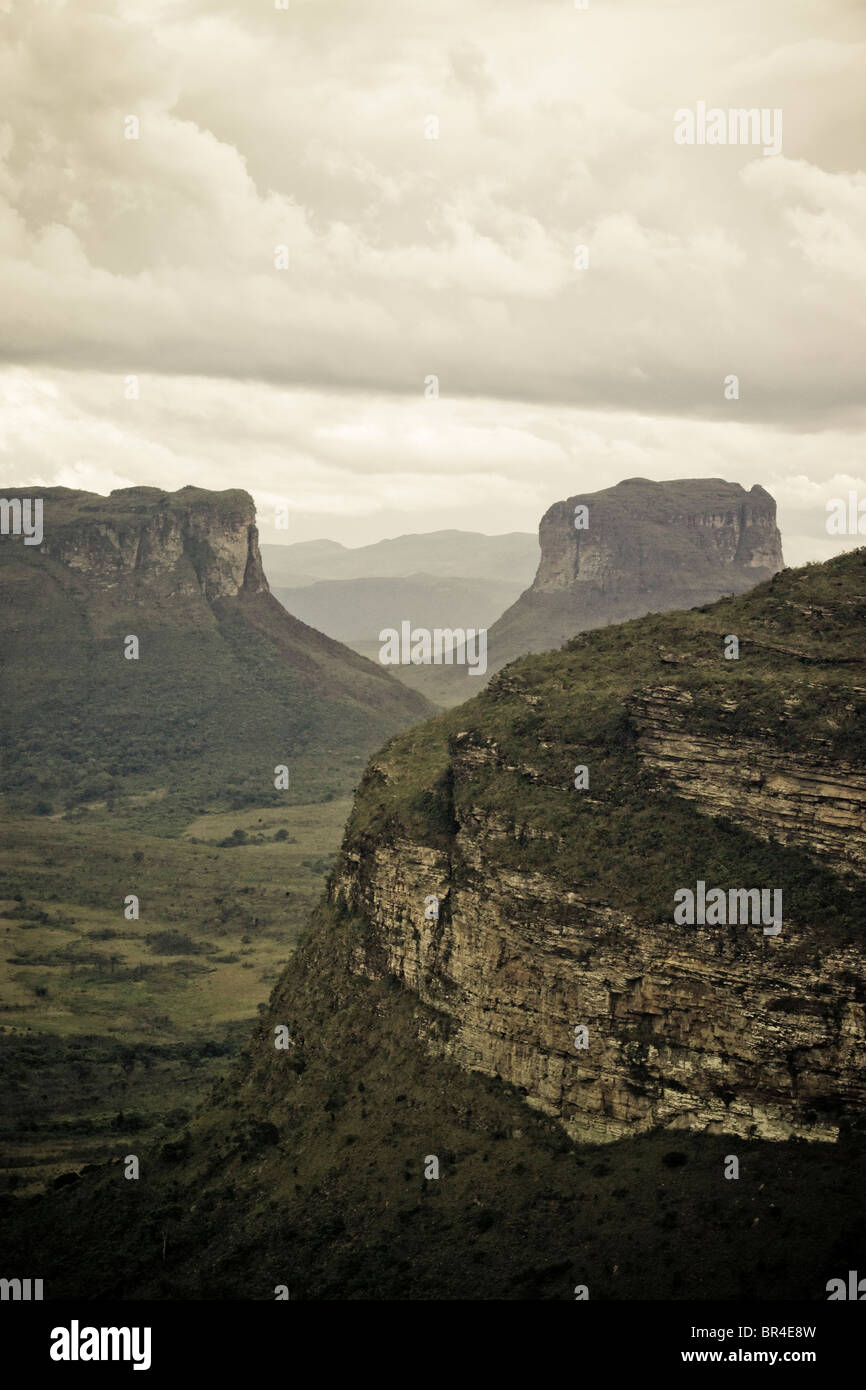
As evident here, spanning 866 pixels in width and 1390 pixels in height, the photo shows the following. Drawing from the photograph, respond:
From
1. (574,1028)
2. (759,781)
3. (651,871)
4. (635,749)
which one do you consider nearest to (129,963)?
(635,749)

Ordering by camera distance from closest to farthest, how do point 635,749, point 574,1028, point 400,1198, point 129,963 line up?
point 574,1028
point 400,1198
point 635,749
point 129,963

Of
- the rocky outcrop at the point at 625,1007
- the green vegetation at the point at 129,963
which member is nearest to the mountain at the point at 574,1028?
the rocky outcrop at the point at 625,1007

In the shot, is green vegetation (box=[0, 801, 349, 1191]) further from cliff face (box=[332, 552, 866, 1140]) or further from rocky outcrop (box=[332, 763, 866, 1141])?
rocky outcrop (box=[332, 763, 866, 1141])

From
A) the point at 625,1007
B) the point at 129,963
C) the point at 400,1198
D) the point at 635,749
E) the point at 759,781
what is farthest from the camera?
the point at 129,963

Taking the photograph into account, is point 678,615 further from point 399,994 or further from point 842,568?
point 399,994

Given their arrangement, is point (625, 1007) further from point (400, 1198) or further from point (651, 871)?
point (400, 1198)

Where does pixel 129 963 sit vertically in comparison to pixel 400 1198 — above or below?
below

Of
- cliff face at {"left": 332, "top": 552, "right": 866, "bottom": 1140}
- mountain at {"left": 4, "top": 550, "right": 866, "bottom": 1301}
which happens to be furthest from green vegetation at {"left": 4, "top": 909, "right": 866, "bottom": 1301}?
cliff face at {"left": 332, "top": 552, "right": 866, "bottom": 1140}

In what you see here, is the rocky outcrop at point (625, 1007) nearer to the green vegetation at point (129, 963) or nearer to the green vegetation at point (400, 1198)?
the green vegetation at point (400, 1198)
